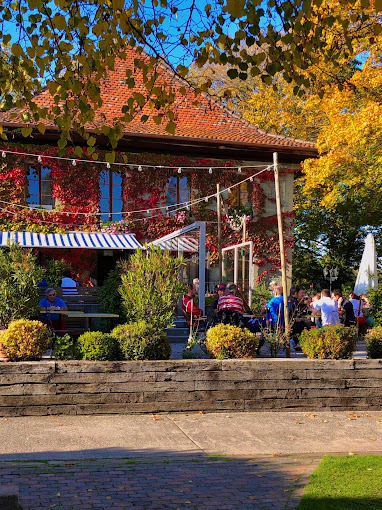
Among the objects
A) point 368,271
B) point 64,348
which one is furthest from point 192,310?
point 368,271

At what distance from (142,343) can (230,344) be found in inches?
47.7

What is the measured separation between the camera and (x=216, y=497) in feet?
17.0

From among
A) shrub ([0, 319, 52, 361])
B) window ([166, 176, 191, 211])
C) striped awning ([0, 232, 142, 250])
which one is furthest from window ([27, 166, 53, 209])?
shrub ([0, 319, 52, 361])

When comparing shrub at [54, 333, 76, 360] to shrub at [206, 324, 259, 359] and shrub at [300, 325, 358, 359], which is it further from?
shrub at [300, 325, 358, 359]

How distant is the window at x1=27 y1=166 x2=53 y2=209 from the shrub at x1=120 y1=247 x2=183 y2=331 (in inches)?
435

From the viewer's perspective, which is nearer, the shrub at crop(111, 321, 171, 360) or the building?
the shrub at crop(111, 321, 171, 360)

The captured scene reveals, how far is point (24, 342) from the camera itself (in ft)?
28.0

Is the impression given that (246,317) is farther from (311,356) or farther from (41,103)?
(41,103)

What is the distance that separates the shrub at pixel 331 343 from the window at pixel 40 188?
44.7 feet

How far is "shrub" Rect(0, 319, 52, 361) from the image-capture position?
849 cm

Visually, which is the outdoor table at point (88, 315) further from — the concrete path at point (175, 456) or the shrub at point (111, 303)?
the concrete path at point (175, 456)

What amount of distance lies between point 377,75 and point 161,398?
1180 centimetres

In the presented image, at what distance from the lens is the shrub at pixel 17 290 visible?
36.1 ft

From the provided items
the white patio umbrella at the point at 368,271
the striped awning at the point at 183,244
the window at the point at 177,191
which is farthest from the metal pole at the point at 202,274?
the window at the point at 177,191
